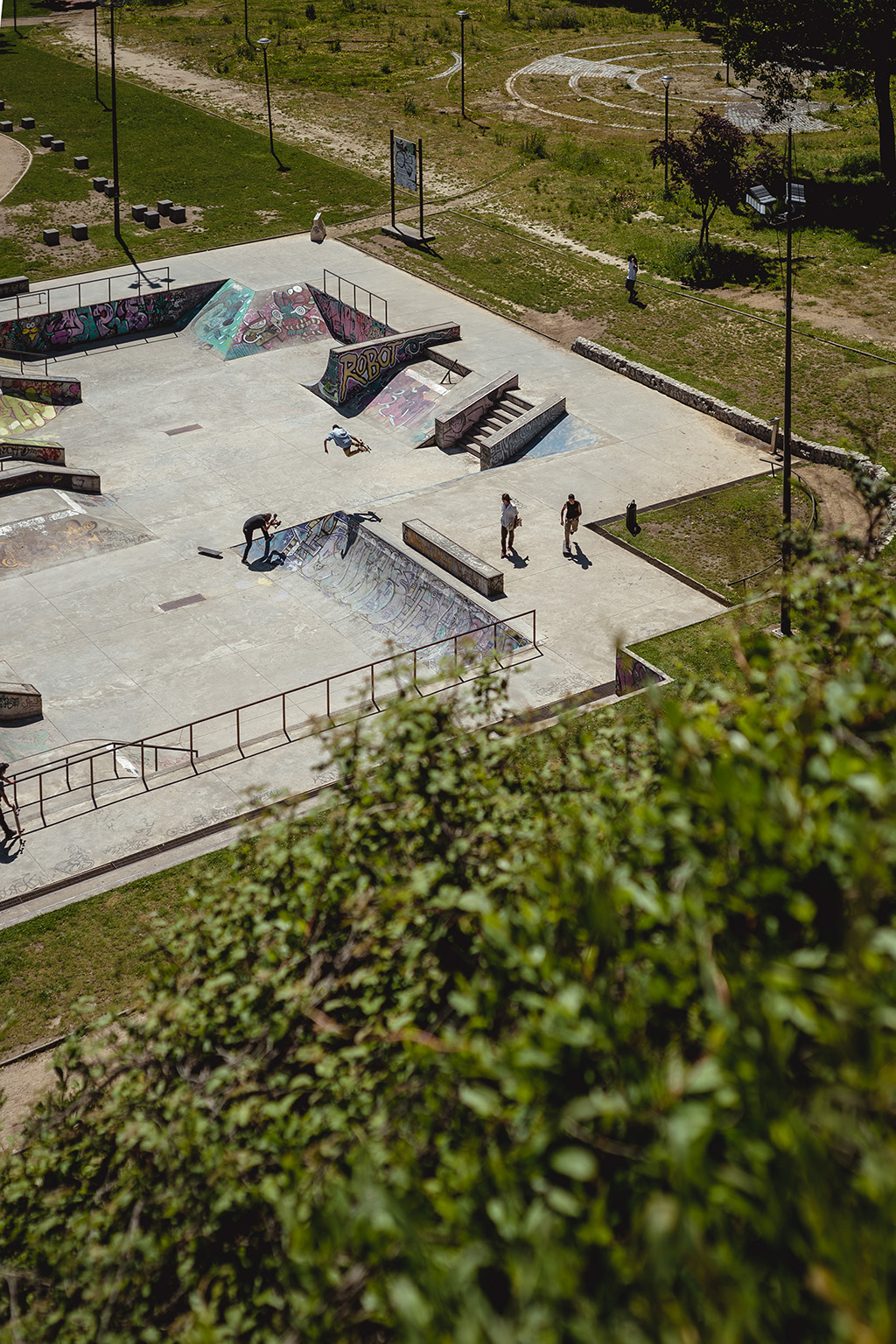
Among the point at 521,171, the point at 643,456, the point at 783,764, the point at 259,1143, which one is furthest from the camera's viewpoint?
the point at 521,171

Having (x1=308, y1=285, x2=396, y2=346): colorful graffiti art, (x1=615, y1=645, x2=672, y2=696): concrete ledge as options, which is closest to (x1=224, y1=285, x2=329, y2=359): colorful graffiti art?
(x1=308, y1=285, x2=396, y2=346): colorful graffiti art

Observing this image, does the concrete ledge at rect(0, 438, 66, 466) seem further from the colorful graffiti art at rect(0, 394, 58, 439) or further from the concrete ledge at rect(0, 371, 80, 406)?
the concrete ledge at rect(0, 371, 80, 406)

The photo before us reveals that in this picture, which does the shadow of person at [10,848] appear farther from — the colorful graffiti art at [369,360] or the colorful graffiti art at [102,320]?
the colorful graffiti art at [102,320]

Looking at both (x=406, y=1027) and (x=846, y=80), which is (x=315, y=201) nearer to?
(x=846, y=80)

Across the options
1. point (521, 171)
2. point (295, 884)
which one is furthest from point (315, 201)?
point (295, 884)

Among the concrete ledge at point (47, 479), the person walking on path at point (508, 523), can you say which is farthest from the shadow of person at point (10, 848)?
the concrete ledge at point (47, 479)

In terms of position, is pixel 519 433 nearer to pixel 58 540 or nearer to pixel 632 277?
pixel 632 277
